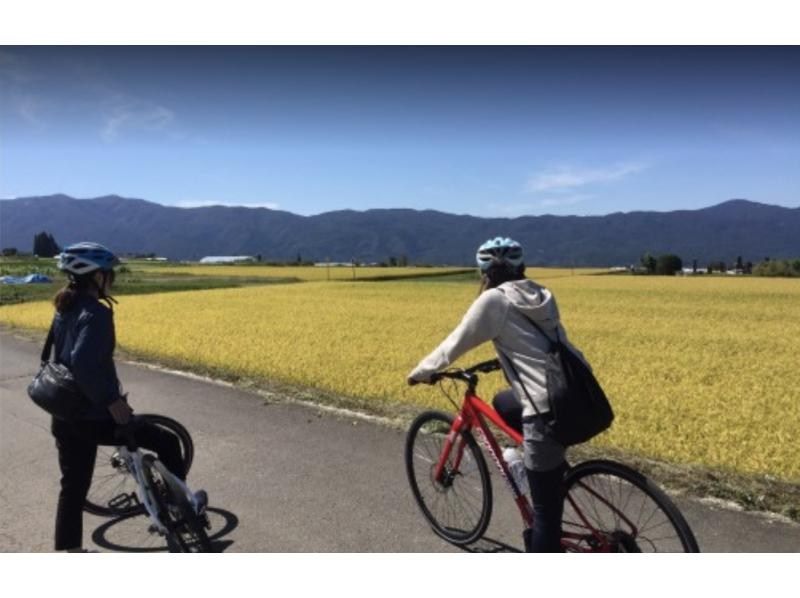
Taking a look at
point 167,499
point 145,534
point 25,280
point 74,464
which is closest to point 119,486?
point 145,534

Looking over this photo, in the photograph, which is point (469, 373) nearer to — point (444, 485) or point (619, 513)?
point (444, 485)

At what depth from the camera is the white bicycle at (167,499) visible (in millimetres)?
3469

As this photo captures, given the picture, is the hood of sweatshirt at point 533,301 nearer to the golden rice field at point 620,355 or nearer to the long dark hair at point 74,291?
the long dark hair at point 74,291

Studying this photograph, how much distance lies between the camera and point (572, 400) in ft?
9.22

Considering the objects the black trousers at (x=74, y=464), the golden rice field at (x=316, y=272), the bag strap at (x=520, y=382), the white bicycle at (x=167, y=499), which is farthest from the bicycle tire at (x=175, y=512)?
the golden rice field at (x=316, y=272)

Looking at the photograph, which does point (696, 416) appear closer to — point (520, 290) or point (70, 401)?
point (520, 290)

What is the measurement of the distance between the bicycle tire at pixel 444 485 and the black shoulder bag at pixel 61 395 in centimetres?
223

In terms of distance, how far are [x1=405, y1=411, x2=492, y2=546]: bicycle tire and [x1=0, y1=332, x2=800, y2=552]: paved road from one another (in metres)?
0.11

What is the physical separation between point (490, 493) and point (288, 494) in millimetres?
1752

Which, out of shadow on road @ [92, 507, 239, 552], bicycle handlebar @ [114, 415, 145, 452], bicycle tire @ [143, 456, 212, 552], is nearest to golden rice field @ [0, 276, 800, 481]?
shadow on road @ [92, 507, 239, 552]

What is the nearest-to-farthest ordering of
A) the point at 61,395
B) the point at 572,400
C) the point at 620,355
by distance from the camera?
the point at 572,400, the point at 61,395, the point at 620,355

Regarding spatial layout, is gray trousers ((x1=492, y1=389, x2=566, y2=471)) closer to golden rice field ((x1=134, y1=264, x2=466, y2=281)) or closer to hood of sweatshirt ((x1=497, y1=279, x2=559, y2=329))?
hood of sweatshirt ((x1=497, y1=279, x2=559, y2=329))

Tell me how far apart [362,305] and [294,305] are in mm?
3121
